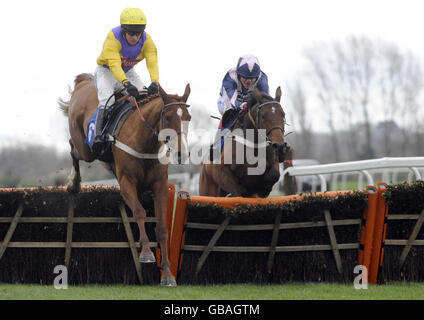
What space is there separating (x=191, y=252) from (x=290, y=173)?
168 inches

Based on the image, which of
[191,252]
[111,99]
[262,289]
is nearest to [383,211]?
[262,289]

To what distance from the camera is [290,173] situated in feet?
35.0

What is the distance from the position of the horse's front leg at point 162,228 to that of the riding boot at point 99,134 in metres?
0.82

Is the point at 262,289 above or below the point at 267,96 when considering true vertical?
below

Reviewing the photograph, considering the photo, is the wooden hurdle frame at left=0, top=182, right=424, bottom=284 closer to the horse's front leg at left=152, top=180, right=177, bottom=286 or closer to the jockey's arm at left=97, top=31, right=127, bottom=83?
the horse's front leg at left=152, top=180, right=177, bottom=286

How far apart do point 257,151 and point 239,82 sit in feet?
3.49

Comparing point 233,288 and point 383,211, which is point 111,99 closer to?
point 233,288

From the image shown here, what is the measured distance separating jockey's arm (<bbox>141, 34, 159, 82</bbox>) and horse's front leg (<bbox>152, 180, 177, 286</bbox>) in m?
1.19

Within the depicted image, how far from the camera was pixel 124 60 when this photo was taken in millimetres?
7395

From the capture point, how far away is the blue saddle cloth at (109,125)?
7.13 metres

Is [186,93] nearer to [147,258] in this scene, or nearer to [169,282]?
[147,258]

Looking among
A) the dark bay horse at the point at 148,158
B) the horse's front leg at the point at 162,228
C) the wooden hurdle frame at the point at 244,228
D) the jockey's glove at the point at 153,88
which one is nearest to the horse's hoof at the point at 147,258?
the dark bay horse at the point at 148,158

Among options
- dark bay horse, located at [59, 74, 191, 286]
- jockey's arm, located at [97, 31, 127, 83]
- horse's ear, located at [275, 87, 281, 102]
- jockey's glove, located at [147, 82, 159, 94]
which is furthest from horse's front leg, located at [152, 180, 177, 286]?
horse's ear, located at [275, 87, 281, 102]

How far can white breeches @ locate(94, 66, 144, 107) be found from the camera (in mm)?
7436
